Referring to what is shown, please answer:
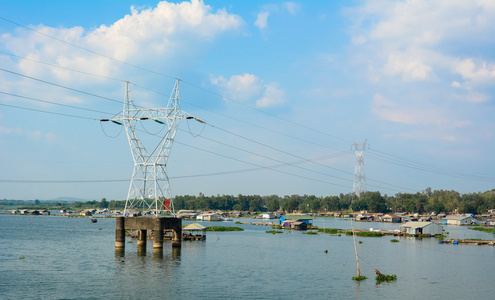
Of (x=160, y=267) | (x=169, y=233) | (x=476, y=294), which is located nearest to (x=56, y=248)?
(x=169, y=233)

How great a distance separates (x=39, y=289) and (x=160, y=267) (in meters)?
20.2

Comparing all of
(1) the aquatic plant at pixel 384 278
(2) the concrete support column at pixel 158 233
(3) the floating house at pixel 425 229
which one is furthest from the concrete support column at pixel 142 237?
(3) the floating house at pixel 425 229

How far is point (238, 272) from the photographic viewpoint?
219 feet

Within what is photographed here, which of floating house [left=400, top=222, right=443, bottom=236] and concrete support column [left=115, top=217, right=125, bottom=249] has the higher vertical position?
concrete support column [left=115, top=217, right=125, bottom=249]

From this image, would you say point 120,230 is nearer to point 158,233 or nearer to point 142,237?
point 142,237

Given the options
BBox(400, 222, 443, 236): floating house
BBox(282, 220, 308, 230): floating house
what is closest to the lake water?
BBox(400, 222, 443, 236): floating house

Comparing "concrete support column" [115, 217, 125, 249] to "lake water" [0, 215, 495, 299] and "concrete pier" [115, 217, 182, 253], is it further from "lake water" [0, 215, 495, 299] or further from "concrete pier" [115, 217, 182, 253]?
"lake water" [0, 215, 495, 299]

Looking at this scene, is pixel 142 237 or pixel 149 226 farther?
pixel 142 237

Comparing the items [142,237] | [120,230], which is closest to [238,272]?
[120,230]

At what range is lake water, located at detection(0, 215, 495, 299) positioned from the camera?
5294 cm

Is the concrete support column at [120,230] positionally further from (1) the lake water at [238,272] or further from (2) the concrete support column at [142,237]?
(2) the concrete support column at [142,237]

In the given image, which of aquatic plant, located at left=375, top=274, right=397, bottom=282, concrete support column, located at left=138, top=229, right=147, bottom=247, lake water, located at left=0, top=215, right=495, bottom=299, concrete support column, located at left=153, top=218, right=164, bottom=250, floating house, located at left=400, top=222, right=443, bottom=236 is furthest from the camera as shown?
floating house, located at left=400, top=222, right=443, bottom=236

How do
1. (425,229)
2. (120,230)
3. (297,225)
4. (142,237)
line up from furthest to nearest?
(297,225) → (425,229) → (142,237) → (120,230)

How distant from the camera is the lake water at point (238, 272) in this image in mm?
52938
